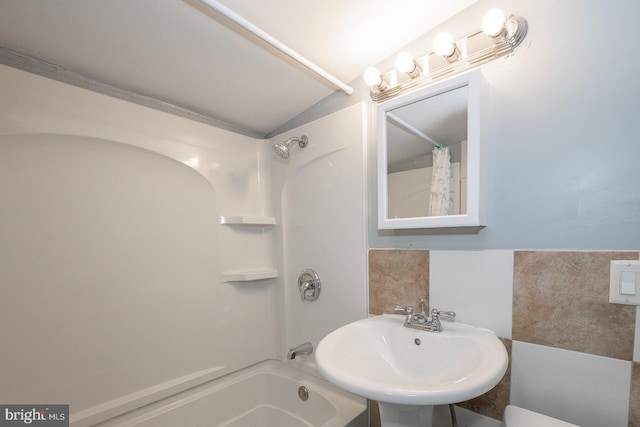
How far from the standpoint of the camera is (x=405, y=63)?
1.08m

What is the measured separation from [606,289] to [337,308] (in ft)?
3.38

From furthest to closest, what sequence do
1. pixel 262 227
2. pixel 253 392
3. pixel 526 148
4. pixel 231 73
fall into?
pixel 262 227
pixel 253 392
pixel 231 73
pixel 526 148

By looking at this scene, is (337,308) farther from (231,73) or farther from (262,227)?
(231,73)

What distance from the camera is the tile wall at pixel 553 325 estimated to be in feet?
2.42

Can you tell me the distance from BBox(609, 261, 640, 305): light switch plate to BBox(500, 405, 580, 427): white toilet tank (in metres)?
0.36

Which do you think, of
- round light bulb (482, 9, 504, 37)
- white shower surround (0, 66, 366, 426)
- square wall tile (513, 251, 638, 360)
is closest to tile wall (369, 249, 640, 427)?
square wall tile (513, 251, 638, 360)

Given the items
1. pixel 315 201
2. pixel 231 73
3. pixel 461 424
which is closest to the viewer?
pixel 461 424

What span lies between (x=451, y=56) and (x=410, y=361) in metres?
1.17

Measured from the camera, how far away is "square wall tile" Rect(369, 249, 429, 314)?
1.11 metres

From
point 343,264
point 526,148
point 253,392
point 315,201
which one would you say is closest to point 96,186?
point 315,201

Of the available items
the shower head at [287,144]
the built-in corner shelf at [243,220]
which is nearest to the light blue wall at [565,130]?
the shower head at [287,144]

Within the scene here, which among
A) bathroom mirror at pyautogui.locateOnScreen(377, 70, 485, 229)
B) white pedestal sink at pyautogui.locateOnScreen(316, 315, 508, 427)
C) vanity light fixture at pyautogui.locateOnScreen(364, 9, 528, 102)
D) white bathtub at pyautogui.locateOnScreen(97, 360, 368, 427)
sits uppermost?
vanity light fixture at pyautogui.locateOnScreen(364, 9, 528, 102)

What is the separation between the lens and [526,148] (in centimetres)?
87

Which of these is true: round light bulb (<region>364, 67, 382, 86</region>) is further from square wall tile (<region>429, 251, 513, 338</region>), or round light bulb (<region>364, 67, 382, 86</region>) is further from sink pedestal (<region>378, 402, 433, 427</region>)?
sink pedestal (<region>378, 402, 433, 427</region>)
